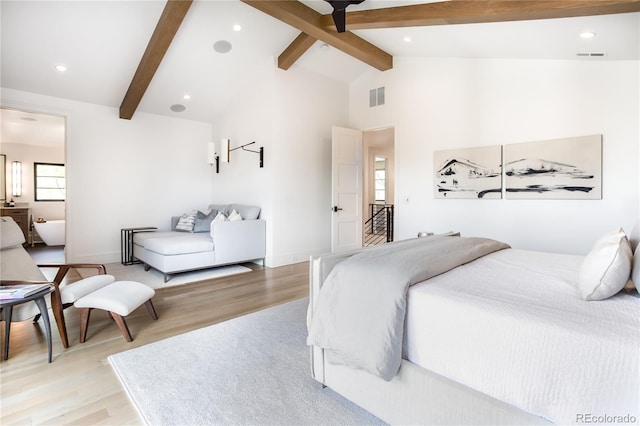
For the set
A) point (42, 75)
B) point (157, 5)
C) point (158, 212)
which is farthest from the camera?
point (158, 212)

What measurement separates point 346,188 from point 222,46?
289 cm

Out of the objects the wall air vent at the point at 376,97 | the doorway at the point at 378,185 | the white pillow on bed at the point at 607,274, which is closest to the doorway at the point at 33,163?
the wall air vent at the point at 376,97

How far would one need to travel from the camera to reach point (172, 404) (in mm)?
1682

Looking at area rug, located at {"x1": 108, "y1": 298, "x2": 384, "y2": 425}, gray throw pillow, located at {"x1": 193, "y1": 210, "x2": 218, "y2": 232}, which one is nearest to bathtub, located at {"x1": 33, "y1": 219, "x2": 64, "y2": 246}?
gray throw pillow, located at {"x1": 193, "y1": 210, "x2": 218, "y2": 232}

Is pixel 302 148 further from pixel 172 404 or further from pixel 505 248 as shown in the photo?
pixel 172 404

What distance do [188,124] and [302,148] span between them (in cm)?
255

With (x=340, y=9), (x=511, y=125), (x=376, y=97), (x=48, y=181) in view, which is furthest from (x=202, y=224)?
(x=48, y=181)

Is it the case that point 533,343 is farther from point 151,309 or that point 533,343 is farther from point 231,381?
point 151,309

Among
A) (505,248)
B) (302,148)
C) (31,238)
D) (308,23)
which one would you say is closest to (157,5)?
(308,23)

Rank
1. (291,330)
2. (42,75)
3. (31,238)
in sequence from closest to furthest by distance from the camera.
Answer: (291,330) → (42,75) → (31,238)

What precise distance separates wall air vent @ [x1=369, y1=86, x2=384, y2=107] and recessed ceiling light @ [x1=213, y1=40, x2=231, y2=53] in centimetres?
246

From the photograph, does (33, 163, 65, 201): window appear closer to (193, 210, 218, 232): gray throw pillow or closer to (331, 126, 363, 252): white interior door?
(193, 210, 218, 232): gray throw pillow

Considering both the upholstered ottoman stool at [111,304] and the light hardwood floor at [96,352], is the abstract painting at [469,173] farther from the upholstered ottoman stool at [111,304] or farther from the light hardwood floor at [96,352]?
the upholstered ottoman stool at [111,304]

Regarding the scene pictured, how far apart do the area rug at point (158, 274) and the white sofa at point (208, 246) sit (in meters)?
0.11
